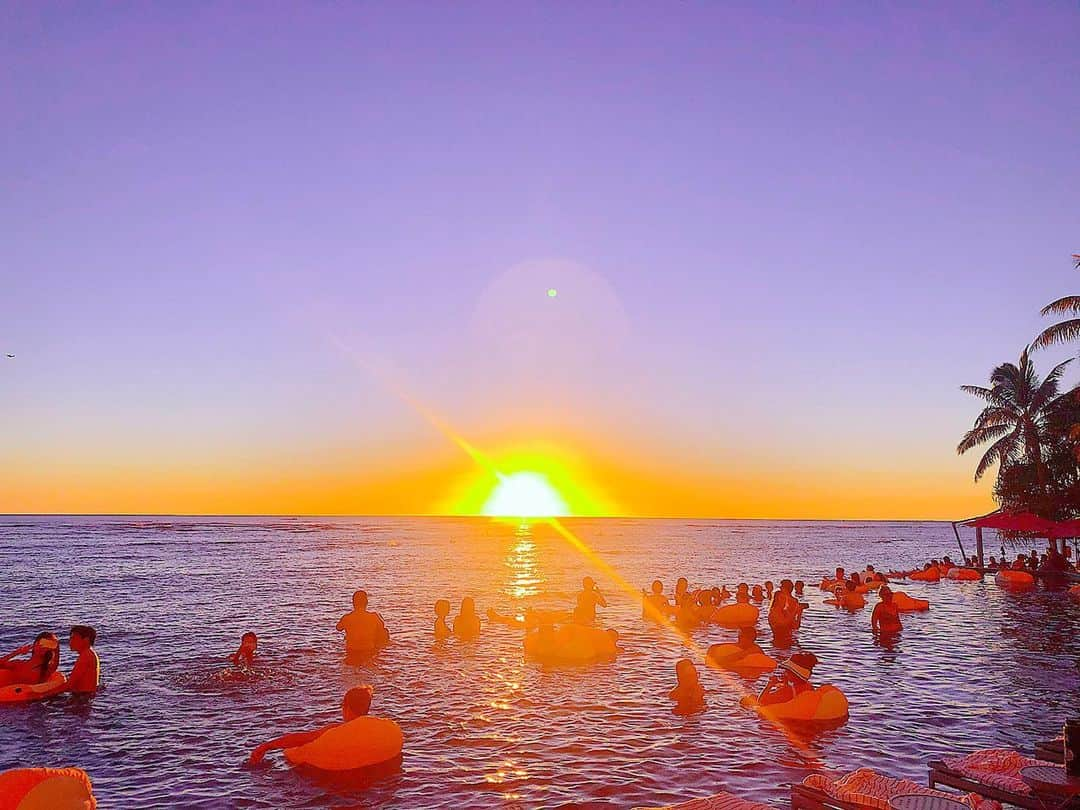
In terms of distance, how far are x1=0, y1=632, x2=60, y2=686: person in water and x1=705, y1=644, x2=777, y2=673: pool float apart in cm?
1797

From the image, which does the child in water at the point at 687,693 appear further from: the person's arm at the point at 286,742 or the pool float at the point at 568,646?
the person's arm at the point at 286,742

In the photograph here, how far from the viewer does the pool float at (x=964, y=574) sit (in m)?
50.3

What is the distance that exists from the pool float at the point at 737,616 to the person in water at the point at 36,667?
2312cm

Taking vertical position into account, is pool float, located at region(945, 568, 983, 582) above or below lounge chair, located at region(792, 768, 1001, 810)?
below

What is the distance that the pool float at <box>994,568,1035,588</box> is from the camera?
44.1 meters

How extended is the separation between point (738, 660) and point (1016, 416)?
139 feet

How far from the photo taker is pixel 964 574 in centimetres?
5059

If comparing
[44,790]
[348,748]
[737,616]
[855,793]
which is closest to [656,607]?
[737,616]

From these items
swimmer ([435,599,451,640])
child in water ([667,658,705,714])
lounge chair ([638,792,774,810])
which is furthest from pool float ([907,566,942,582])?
lounge chair ([638,792,774,810])

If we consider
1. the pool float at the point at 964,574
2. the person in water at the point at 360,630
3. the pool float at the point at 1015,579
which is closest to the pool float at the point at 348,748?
the person in water at the point at 360,630

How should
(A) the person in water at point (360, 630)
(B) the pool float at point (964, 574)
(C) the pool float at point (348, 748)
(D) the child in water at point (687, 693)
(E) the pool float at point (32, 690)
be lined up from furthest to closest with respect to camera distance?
(B) the pool float at point (964, 574)
(A) the person in water at point (360, 630)
(E) the pool float at point (32, 690)
(D) the child in water at point (687, 693)
(C) the pool float at point (348, 748)

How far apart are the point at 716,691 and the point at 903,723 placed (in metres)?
4.53

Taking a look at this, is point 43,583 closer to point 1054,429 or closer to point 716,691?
point 716,691

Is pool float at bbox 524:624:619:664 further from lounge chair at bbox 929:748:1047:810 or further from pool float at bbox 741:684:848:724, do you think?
lounge chair at bbox 929:748:1047:810
